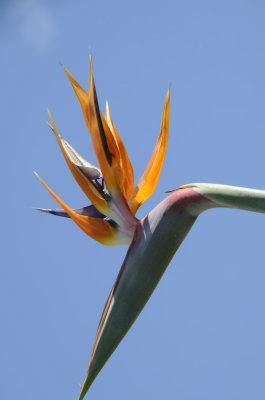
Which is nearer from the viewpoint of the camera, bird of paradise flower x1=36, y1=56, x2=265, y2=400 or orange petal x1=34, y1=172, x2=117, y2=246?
bird of paradise flower x1=36, y1=56, x2=265, y2=400

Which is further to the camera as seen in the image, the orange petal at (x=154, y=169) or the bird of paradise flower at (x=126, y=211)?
the orange petal at (x=154, y=169)

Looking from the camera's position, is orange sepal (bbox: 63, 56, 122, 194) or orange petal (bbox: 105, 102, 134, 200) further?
orange petal (bbox: 105, 102, 134, 200)

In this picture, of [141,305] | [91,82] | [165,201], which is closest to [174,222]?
[165,201]

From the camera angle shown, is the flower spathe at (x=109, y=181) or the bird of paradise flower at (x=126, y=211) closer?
the bird of paradise flower at (x=126, y=211)

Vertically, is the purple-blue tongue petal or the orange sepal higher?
the orange sepal

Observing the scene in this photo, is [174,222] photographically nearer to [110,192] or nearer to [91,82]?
[110,192]

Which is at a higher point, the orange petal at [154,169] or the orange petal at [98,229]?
the orange petal at [154,169]

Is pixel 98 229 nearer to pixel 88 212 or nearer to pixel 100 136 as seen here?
pixel 88 212
